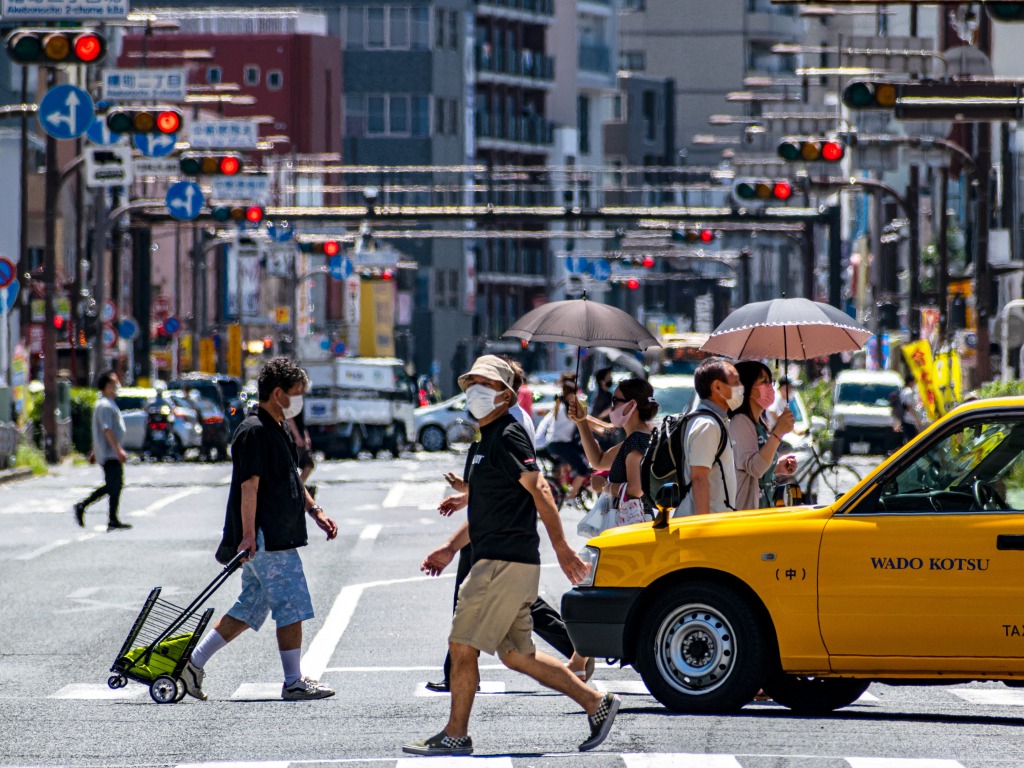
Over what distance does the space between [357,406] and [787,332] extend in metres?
36.0

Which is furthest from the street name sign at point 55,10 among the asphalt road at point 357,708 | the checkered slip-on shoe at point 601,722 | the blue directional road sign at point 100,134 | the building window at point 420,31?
the building window at point 420,31

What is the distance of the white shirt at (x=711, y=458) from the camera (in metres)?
10.9

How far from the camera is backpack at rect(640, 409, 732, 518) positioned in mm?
11000

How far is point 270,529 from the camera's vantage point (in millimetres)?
11227

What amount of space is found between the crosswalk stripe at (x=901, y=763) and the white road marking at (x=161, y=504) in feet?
65.6

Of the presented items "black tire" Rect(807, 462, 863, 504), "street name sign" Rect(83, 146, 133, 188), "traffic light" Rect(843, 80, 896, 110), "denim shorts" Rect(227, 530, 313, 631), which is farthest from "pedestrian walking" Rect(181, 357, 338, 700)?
"street name sign" Rect(83, 146, 133, 188)

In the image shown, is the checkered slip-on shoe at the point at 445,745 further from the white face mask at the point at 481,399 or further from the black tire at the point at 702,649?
the black tire at the point at 702,649

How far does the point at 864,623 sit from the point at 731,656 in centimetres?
65

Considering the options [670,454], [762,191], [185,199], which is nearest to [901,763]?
[670,454]

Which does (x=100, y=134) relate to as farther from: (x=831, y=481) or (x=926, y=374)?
(x=831, y=481)

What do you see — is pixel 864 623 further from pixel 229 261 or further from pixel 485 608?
pixel 229 261

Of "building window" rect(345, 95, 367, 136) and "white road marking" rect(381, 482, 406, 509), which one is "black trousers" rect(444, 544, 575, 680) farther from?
"building window" rect(345, 95, 367, 136)

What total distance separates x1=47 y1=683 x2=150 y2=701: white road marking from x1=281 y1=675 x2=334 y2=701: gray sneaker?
0.92m

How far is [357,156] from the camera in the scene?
108375 mm
